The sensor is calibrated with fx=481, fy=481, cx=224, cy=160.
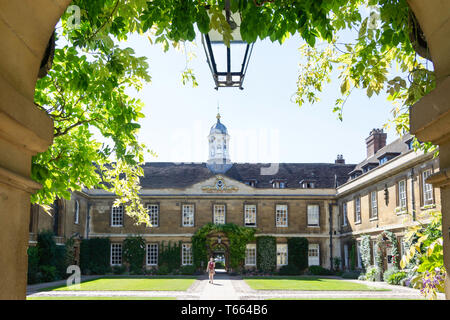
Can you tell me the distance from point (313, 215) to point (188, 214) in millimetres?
8872

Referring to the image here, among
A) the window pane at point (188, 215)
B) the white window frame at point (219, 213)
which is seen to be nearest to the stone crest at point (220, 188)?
the white window frame at point (219, 213)

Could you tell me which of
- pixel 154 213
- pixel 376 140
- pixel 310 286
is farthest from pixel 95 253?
pixel 376 140

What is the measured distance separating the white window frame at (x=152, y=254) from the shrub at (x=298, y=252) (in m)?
9.17

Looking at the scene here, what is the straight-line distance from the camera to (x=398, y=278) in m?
22.2

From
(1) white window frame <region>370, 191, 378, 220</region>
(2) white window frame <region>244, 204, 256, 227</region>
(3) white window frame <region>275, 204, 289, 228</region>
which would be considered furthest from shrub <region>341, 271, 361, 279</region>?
(2) white window frame <region>244, 204, 256, 227</region>

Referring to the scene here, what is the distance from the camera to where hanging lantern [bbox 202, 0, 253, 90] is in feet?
15.2

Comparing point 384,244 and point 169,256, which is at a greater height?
point 384,244

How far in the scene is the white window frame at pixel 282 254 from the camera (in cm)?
3319

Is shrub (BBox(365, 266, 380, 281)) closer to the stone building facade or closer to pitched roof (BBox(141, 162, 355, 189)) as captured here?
the stone building facade

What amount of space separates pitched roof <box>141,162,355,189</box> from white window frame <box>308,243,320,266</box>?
4.38m

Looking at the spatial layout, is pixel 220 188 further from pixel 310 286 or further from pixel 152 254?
pixel 310 286

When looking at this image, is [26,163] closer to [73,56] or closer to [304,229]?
[73,56]

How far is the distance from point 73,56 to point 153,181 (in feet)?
101

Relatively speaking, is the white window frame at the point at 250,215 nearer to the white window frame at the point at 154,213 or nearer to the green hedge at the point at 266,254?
the green hedge at the point at 266,254
